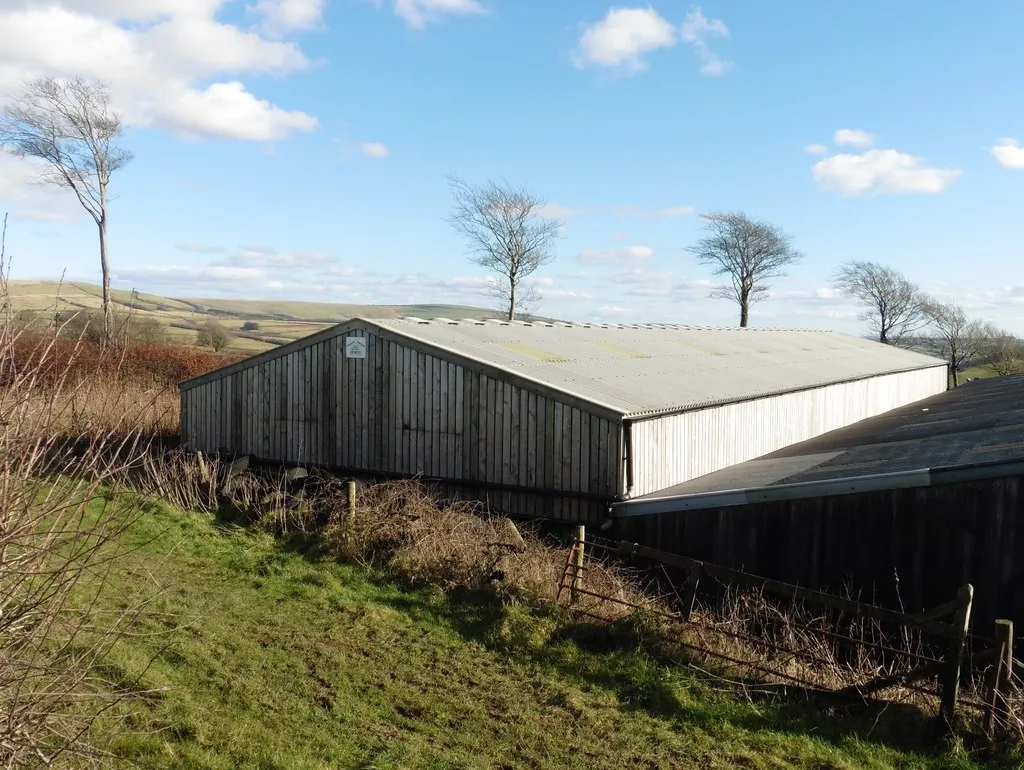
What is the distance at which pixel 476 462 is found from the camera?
1549 cm

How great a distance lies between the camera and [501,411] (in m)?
15.1

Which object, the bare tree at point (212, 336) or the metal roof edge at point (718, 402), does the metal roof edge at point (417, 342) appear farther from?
the bare tree at point (212, 336)

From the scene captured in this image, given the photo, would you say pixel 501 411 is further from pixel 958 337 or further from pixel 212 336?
pixel 958 337

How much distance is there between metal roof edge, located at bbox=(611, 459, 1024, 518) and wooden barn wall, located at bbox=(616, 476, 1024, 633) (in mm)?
83

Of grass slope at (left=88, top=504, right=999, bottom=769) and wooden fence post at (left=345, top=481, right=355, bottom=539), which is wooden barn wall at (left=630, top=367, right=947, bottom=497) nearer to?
wooden fence post at (left=345, top=481, right=355, bottom=539)

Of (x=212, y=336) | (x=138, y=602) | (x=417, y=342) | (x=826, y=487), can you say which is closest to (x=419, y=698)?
(x=138, y=602)

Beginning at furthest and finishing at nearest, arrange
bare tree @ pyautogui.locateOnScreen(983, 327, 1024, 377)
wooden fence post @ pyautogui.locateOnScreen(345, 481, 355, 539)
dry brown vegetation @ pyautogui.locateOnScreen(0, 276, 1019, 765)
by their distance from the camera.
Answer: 1. bare tree @ pyautogui.locateOnScreen(983, 327, 1024, 377)
2. wooden fence post @ pyautogui.locateOnScreen(345, 481, 355, 539)
3. dry brown vegetation @ pyautogui.locateOnScreen(0, 276, 1019, 765)

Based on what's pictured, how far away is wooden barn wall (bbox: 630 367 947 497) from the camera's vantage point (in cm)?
1468

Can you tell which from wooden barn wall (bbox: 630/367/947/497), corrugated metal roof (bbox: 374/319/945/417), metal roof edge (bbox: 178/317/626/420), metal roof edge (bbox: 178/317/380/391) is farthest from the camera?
metal roof edge (bbox: 178/317/380/391)

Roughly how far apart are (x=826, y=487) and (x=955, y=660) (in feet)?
11.2

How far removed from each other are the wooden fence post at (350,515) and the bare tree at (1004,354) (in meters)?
55.9

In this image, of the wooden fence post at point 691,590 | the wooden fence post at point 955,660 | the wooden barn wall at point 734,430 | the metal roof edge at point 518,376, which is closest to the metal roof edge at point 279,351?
the metal roof edge at point 518,376

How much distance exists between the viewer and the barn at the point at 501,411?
1439 centimetres

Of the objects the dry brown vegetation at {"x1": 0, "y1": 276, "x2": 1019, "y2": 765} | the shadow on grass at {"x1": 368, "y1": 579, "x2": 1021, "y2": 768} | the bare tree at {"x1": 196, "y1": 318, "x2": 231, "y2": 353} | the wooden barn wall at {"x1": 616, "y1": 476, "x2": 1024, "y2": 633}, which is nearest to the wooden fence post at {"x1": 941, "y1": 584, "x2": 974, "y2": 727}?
the shadow on grass at {"x1": 368, "y1": 579, "x2": 1021, "y2": 768}
